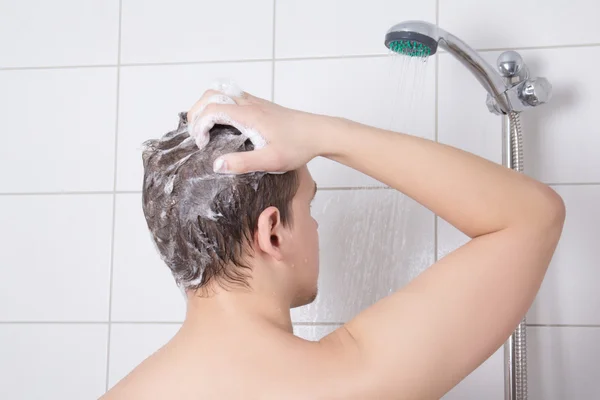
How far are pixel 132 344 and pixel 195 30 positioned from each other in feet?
2.36

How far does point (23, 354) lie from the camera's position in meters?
1.74

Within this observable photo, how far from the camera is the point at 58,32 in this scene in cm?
182

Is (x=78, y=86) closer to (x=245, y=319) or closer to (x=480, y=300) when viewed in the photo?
(x=245, y=319)

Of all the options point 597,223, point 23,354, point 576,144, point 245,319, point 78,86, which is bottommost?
point 23,354

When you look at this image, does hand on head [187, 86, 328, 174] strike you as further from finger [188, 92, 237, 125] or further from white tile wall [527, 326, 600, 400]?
white tile wall [527, 326, 600, 400]

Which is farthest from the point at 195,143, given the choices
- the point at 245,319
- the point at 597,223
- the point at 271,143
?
the point at 597,223

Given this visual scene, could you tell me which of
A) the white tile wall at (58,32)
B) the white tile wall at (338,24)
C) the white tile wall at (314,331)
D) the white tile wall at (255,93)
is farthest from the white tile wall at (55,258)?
the white tile wall at (338,24)

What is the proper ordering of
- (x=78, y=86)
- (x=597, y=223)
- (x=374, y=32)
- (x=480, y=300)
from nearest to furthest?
(x=480, y=300) → (x=597, y=223) → (x=374, y=32) → (x=78, y=86)

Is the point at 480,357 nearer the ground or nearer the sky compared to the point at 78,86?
nearer the ground

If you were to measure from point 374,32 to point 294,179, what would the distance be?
0.76m

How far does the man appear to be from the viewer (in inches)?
35.2

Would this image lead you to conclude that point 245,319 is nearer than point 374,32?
Yes

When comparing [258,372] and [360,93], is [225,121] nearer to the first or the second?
[258,372]

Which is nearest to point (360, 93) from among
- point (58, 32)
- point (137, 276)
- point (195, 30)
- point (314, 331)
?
point (195, 30)
